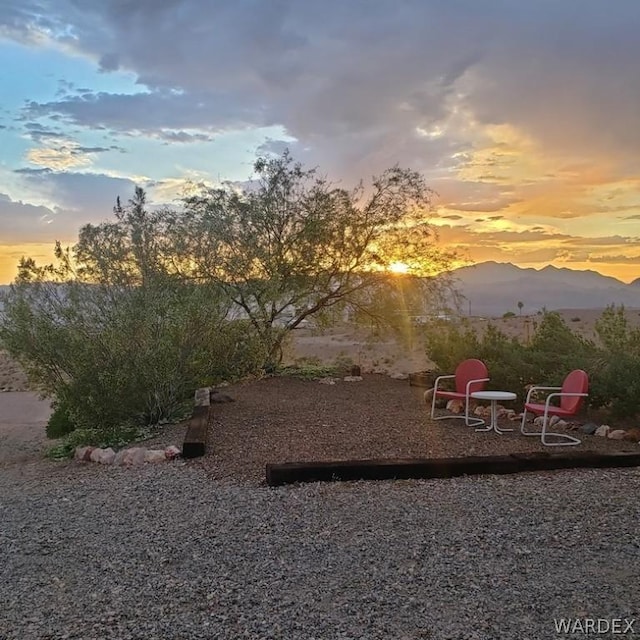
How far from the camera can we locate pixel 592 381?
27.9 feet

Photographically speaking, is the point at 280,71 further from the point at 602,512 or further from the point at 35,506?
the point at 602,512

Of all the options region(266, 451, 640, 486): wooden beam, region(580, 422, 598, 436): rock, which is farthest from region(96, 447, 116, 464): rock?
region(580, 422, 598, 436): rock

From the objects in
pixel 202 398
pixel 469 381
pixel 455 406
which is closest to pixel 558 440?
pixel 469 381

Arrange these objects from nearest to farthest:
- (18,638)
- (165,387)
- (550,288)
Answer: (18,638) → (165,387) → (550,288)

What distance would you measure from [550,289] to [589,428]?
62.1 m

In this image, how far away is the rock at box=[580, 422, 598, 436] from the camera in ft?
26.0

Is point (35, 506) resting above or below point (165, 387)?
below

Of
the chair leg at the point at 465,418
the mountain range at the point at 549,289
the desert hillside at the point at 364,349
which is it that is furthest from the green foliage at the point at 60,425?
the mountain range at the point at 549,289

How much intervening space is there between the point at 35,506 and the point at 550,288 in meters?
67.1

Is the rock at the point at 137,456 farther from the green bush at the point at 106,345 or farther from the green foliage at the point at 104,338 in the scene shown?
the green bush at the point at 106,345

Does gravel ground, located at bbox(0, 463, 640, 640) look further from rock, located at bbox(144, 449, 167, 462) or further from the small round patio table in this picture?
the small round patio table

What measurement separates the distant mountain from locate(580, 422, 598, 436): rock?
32.2 meters

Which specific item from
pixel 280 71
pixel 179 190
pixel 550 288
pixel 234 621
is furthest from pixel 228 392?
pixel 550 288

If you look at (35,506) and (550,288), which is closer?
(35,506)
